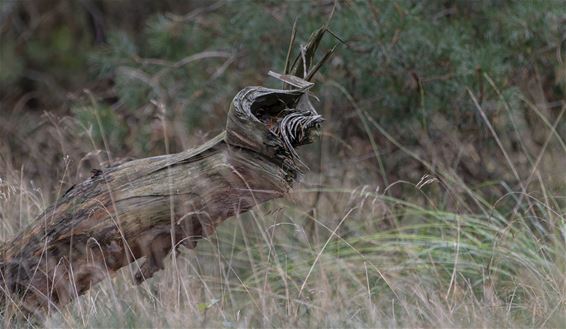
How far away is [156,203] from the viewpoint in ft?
12.2

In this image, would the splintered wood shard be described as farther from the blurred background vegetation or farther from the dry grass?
the blurred background vegetation

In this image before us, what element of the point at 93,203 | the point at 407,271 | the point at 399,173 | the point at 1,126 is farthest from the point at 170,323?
the point at 1,126

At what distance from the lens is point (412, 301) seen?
431cm

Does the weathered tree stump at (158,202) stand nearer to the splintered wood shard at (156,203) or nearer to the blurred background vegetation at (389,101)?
the splintered wood shard at (156,203)

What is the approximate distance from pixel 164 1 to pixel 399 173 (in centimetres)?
526

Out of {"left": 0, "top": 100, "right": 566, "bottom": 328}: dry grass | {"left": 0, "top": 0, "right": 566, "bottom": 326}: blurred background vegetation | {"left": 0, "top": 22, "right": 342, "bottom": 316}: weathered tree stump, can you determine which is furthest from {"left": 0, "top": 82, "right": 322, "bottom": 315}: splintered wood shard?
{"left": 0, "top": 0, "right": 566, "bottom": 326}: blurred background vegetation

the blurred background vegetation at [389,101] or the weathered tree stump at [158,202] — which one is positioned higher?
the weathered tree stump at [158,202]

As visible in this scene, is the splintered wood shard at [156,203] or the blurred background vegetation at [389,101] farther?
the blurred background vegetation at [389,101]

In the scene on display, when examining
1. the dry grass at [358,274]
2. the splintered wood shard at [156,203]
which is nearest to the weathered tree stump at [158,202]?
the splintered wood shard at [156,203]

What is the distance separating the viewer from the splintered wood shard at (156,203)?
3635 millimetres

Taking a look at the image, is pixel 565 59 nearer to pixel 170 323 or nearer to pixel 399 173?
pixel 399 173

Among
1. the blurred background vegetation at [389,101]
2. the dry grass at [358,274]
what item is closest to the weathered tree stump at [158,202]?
the dry grass at [358,274]

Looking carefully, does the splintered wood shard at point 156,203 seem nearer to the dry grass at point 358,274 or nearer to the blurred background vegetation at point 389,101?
the dry grass at point 358,274

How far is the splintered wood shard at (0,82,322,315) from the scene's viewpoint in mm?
3635
